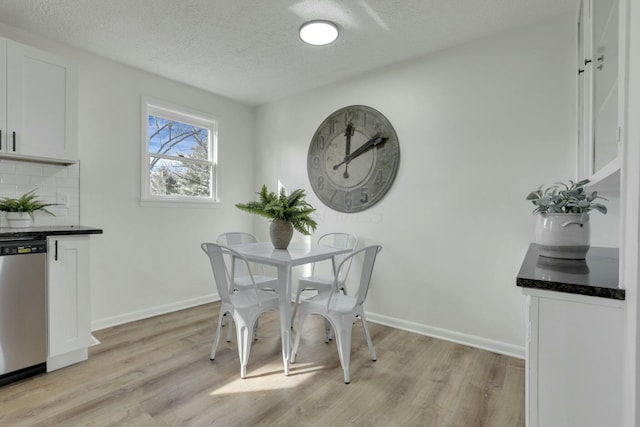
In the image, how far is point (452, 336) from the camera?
2758mm

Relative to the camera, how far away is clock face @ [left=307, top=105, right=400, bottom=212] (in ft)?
10.3

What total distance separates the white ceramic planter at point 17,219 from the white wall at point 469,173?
2.72m

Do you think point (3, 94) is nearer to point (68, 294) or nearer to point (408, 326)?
point (68, 294)

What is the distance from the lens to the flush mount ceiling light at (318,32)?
2367mm

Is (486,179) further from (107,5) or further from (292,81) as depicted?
(107,5)

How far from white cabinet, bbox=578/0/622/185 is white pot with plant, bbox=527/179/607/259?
0.12 metres

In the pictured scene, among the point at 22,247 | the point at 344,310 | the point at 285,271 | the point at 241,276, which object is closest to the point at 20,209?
the point at 22,247

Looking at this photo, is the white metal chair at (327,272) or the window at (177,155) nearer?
the white metal chair at (327,272)

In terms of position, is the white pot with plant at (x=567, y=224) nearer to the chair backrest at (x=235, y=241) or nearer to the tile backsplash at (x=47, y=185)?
the chair backrest at (x=235, y=241)

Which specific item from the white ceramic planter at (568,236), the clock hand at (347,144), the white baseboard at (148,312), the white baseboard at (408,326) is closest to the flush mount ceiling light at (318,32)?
the clock hand at (347,144)

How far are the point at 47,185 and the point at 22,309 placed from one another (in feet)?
3.66

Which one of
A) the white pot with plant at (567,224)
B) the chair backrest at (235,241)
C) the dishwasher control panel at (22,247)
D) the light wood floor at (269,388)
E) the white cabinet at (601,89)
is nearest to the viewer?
the white cabinet at (601,89)

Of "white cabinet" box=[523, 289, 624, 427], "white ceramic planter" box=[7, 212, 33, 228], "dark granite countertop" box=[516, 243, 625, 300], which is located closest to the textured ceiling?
"white ceramic planter" box=[7, 212, 33, 228]

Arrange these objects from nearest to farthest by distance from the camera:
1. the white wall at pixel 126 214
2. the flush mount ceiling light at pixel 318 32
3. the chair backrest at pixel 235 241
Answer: the flush mount ceiling light at pixel 318 32 < the white wall at pixel 126 214 < the chair backrest at pixel 235 241
